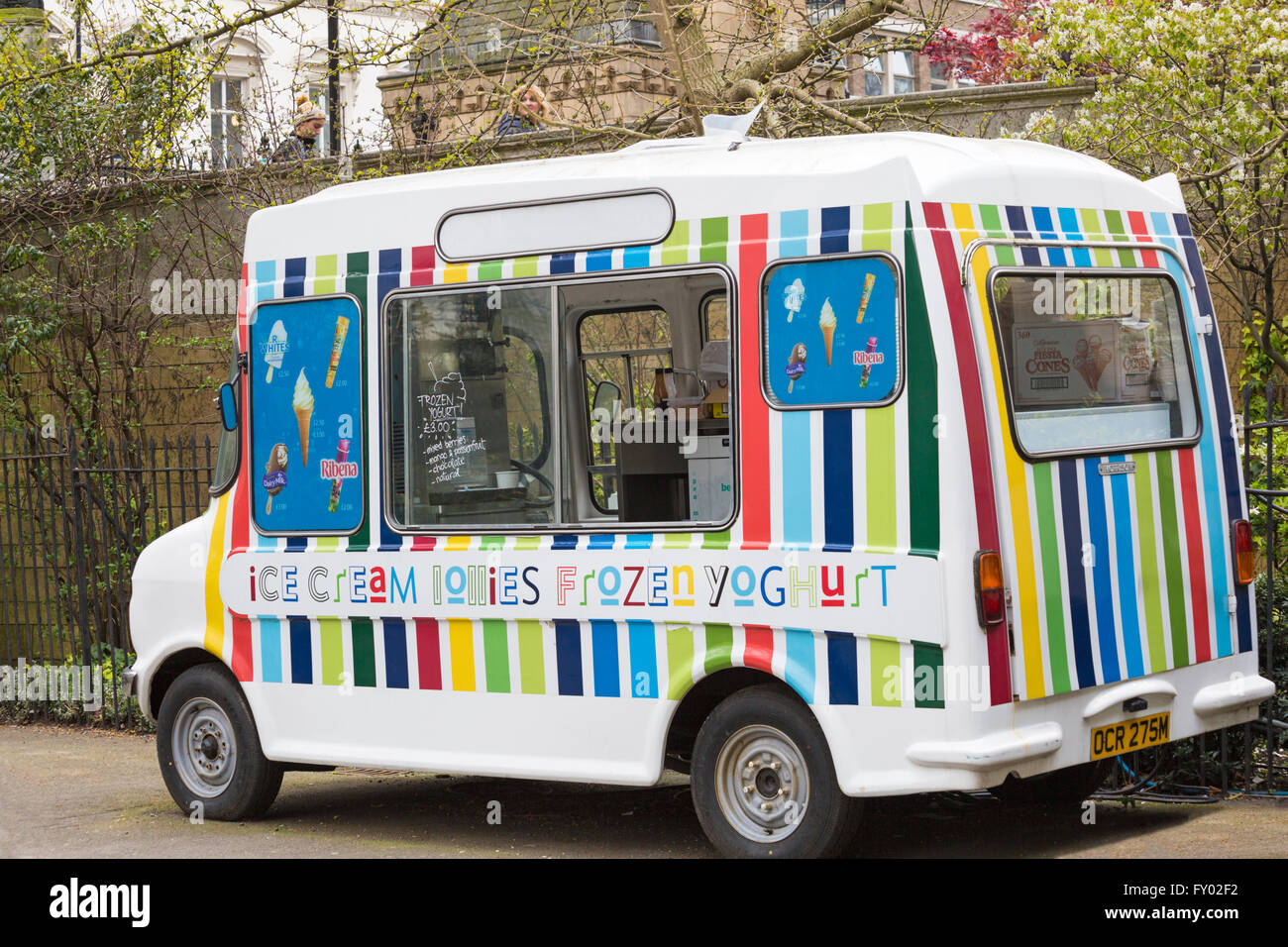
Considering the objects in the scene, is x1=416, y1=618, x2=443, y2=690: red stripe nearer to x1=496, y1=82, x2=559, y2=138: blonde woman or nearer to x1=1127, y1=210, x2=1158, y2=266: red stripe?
x1=1127, y1=210, x2=1158, y2=266: red stripe

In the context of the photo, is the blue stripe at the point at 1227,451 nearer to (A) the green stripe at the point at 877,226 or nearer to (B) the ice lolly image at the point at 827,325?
(A) the green stripe at the point at 877,226

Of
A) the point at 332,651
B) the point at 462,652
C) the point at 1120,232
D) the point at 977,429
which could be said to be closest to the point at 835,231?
the point at 977,429

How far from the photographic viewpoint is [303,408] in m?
8.09

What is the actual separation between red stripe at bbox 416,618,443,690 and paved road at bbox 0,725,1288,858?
0.74 m

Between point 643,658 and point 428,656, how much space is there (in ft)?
3.64

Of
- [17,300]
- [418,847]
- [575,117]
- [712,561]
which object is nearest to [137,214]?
[17,300]

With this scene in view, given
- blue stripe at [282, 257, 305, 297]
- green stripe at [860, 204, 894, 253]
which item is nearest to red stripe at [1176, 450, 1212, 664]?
green stripe at [860, 204, 894, 253]

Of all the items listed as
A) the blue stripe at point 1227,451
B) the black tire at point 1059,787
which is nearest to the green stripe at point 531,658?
the black tire at point 1059,787

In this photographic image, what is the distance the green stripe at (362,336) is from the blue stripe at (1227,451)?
3.44m

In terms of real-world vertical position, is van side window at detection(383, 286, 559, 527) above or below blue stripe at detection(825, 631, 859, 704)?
above

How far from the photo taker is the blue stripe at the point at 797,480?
6.58m

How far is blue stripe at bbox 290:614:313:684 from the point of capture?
8.03 metres

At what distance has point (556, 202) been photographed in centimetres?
731

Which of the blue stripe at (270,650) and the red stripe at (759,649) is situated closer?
the red stripe at (759,649)
